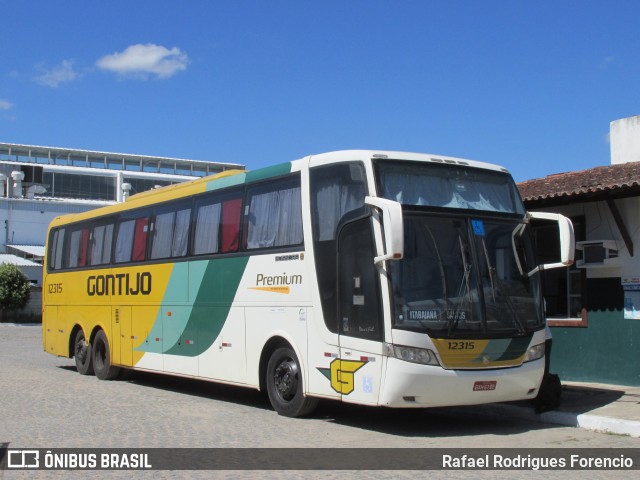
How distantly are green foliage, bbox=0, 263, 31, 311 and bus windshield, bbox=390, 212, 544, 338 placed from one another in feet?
123

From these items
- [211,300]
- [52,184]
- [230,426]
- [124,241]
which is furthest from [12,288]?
[230,426]

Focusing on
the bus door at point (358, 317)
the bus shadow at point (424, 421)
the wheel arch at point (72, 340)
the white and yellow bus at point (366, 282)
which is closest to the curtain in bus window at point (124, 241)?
the white and yellow bus at point (366, 282)

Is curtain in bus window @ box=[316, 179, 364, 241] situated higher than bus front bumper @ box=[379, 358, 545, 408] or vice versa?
curtain in bus window @ box=[316, 179, 364, 241]

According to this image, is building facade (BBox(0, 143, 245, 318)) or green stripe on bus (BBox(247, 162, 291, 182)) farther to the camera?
building facade (BBox(0, 143, 245, 318))

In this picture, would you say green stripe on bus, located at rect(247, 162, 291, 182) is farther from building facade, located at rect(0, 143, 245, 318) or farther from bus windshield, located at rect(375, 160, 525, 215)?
building facade, located at rect(0, 143, 245, 318)

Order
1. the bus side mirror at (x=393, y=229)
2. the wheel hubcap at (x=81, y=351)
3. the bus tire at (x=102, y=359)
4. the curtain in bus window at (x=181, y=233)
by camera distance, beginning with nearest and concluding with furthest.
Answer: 1. the bus side mirror at (x=393, y=229)
2. the curtain in bus window at (x=181, y=233)
3. the bus tire at (x=102, y=359)
4. the wheel hubcap at (x=81, y=351)

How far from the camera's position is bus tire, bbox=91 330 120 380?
16609mm

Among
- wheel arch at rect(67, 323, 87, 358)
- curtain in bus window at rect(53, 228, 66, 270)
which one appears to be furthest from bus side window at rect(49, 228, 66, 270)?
wheel arch at rect(67, 323, 87, 358)

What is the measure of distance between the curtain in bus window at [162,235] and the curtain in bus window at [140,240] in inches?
14.9

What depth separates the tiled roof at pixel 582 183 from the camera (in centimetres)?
1262

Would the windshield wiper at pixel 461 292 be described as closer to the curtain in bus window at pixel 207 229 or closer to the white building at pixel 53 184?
the curtain in bus window at pixel 207 229

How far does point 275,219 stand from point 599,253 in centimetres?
567

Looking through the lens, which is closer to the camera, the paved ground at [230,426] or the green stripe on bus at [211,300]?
the paved ground at [230,426]

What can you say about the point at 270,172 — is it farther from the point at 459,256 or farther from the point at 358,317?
the point at 459,256
